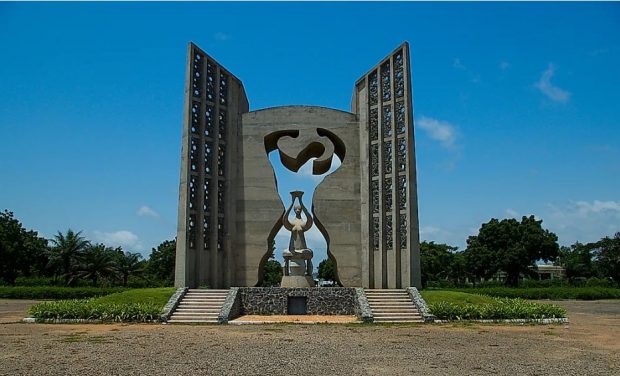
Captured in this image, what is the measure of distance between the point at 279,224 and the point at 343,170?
3830 millimetres

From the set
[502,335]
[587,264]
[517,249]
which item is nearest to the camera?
[502,335]

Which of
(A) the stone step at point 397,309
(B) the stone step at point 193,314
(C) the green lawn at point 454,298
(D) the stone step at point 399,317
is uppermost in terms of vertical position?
(C) the green lawn at point 454,298

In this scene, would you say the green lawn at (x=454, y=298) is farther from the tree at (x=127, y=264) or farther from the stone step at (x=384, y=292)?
the tree at (x=127, y=264)

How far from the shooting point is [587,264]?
65625 mm

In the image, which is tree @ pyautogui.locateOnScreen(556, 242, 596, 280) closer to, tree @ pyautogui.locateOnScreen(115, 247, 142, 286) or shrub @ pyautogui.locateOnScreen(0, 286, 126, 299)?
tree @ pyautogui.locateOnScreen(115, 247, 142, 286)

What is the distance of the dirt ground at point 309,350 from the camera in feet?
32.5

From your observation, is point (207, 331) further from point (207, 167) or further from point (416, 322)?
point (207, 167)

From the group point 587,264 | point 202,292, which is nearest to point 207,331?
point 202,292

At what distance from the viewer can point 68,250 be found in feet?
146

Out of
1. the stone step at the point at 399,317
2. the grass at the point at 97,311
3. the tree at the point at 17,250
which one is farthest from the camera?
the tree at the point at 17,250

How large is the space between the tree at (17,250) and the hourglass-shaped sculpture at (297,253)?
29.2 metres

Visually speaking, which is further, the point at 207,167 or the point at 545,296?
the point at 545,296

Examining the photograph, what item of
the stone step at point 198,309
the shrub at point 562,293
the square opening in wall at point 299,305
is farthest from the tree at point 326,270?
the stone step at point 198,309

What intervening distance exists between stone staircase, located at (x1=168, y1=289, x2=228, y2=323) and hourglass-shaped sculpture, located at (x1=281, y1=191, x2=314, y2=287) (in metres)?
3.17
